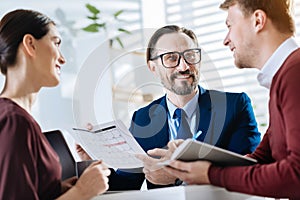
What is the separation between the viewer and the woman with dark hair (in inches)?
49.9

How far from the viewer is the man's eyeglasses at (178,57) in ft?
6.15

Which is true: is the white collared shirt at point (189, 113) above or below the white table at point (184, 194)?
above

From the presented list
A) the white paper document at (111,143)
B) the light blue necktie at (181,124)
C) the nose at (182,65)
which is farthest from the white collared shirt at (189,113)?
the white paper document at (111,143)

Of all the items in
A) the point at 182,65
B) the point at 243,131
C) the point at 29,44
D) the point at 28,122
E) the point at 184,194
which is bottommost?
the point at 184,194

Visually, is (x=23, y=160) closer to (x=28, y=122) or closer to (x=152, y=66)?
(x=28, y=122)

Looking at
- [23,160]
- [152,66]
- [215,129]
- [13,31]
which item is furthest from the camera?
[152,66]

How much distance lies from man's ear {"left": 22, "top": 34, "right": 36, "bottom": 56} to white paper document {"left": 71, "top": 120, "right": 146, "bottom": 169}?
1.10ft

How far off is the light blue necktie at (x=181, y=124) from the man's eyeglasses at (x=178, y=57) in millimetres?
178

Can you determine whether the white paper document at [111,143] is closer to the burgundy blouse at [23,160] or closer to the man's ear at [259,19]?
the burgundy blouse at [23,160]

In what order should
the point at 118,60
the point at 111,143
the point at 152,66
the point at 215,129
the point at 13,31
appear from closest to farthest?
the point at 13,31
the point at 111,143
the point at 215,129
the point at 152,66
the point at 118,60

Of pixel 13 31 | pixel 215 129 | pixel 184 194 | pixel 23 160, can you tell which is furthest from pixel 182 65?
pixel 23 160

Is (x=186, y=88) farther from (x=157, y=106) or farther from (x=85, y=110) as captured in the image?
(x=85, y=110)

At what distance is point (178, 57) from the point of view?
6.15 ft

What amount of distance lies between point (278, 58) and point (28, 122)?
29.2 inches
